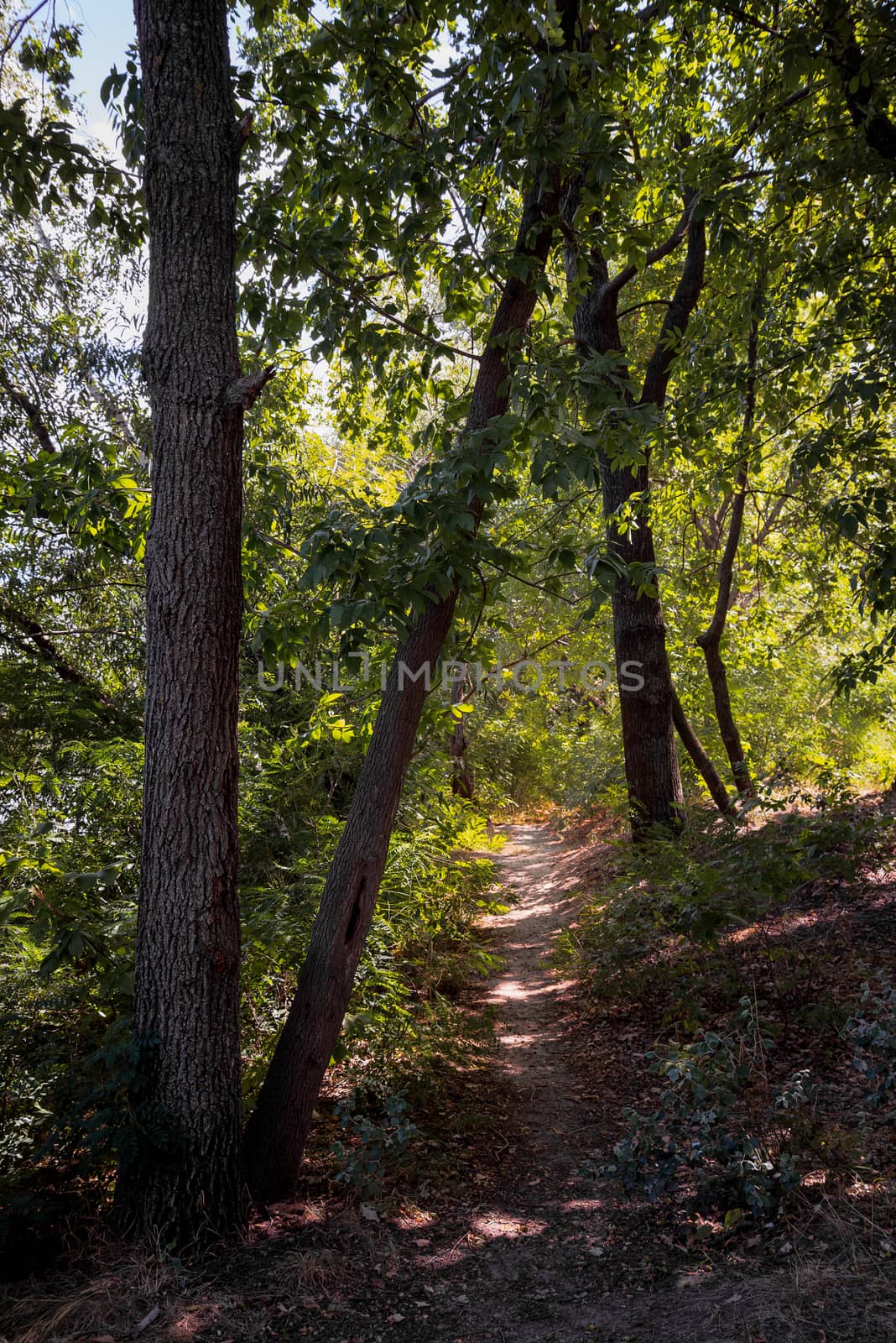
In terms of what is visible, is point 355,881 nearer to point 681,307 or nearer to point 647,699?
point 647,699

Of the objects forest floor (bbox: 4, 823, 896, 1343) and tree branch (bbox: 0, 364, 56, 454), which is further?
tree branch (bbox: 0, 364, 56, 454)

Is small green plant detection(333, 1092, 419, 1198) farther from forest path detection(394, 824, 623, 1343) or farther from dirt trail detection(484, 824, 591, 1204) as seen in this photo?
dirt trail detection(484, 824, 591, 1204)

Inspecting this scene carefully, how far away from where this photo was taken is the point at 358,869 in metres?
4.06

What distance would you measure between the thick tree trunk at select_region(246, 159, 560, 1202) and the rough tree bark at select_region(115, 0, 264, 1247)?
0.28 meters

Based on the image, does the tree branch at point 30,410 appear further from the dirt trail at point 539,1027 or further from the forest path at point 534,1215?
the forest path at point 534,1215

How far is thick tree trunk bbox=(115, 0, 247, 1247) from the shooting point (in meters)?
3.43

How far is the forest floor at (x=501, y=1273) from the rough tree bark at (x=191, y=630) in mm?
407

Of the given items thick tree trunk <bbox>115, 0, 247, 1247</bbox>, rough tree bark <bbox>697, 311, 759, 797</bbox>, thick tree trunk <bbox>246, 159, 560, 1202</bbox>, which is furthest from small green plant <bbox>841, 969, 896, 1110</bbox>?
rough tree bark <bbox>697, 311, 759, 797</bbox>

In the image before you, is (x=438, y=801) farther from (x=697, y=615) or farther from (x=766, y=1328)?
(x=766, y=1328)

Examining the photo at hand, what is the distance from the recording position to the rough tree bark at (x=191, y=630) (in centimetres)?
343

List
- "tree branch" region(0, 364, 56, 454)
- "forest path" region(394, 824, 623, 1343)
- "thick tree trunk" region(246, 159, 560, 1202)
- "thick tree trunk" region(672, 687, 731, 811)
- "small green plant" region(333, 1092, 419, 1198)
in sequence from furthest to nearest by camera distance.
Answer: "thick tree trunk" region(672, 687, 731, 811) → "tree branch" region(0, 364, 56, 454) → "thick tree trunk" region(246, 159, 560, 1202) → "small green plant" region(333, 1092, 419, 1198) → "forest path" region(394, 824, 623, 1343)

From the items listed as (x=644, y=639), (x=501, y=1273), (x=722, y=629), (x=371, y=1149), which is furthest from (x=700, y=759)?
(x=501, y=1273)

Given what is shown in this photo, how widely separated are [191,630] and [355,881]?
1.50m

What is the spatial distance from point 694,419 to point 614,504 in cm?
219
